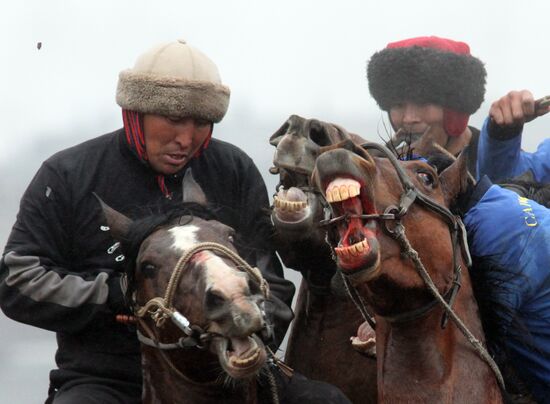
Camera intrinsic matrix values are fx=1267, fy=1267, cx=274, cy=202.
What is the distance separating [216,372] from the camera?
4.62 m

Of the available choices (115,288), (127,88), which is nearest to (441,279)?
(115,288)

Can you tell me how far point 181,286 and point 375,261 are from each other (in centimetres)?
84

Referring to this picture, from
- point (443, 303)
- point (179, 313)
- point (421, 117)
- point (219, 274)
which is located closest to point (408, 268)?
point (443, 303)

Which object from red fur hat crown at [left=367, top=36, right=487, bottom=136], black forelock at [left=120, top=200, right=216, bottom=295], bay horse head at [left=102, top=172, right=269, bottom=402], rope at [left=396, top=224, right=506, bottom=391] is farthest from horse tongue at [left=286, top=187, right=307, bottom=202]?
red fur hat crown at [left=367, top=36, right=487, bottom=136]

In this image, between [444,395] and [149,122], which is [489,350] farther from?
[149,122]

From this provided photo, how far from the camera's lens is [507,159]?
6051 millimetres

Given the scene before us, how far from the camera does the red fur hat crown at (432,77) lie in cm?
672

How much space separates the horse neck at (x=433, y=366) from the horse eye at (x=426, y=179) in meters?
0.42

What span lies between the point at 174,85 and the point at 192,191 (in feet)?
1.73

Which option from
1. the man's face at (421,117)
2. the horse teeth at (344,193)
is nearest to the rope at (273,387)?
the horse teeth at (344,193)

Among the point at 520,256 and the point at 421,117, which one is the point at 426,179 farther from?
the point at 421,117

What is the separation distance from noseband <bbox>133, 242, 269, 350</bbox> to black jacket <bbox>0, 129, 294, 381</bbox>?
0.43 meters

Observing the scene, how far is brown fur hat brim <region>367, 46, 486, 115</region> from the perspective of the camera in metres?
6.74

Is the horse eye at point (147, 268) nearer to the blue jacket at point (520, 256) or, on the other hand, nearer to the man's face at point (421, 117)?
the blue jacket at point (520, 256)
